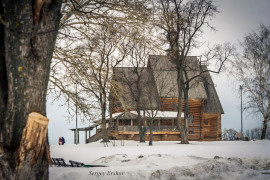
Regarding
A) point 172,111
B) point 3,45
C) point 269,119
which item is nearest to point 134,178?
point 3,45

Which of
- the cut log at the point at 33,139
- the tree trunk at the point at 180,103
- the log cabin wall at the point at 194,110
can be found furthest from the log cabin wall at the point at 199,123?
the cut log at the point at 33,139

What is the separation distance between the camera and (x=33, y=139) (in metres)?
4.57

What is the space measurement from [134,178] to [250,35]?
2265cm

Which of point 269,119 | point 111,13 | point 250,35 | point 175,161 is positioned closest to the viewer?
point 111,13

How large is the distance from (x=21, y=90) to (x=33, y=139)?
77 centimetres

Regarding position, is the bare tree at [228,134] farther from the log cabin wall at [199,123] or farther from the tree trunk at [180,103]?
the tree trunk at [180,103]

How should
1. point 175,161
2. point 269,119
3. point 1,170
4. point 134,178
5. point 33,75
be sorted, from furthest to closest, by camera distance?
point 269,119, point 175,161, point 134,178, point 33,75, point 1,170

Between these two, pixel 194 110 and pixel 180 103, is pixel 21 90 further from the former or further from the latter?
pixel 194 110

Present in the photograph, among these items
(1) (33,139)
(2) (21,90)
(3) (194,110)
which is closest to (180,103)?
(3) (194,110)

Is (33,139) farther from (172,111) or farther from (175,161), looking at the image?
(172,111)

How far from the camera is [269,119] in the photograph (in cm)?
2502

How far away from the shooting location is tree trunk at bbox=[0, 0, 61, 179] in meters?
4.41

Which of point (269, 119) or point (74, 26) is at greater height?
point (74, 26)

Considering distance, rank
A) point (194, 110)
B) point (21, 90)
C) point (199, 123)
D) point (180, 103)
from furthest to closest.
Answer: point (194, 110), point (199, 123), point (180, 103), point (21, 90)
